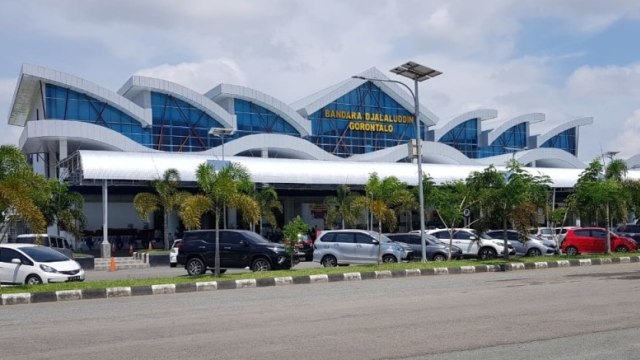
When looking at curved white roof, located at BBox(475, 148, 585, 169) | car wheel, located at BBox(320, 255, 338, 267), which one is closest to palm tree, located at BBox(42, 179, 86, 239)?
car wheel, located at BBox(320, 255, 338, 267)

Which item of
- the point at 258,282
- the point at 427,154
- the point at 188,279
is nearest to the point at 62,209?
the point at 188,279

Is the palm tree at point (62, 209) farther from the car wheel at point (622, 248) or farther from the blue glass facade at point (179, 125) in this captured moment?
the car wheel at point (622, 248)

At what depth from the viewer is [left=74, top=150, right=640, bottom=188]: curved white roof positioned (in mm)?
39062

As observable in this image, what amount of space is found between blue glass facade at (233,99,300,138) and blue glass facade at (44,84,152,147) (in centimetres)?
929

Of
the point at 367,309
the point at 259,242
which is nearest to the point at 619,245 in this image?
the point at 259,242

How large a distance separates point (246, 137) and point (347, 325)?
156 ft

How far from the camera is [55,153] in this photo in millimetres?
55219

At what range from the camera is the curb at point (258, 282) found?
18.0 meters

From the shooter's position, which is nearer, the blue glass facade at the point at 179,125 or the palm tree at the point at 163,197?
the palm tree at the point at 163,197

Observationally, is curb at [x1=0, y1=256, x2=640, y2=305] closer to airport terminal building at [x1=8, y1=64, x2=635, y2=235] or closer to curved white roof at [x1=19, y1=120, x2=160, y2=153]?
airport terminal building at [x1=8, y1=64, x2=635, y2=235]

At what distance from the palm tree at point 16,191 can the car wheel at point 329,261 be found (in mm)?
11005

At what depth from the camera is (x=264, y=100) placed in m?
66.1

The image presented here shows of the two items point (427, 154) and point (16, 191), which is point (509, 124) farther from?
point (16, 191)

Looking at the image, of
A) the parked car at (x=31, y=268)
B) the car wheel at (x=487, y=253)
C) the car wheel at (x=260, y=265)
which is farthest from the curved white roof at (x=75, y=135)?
the car wheel at (x=260, y=265)
